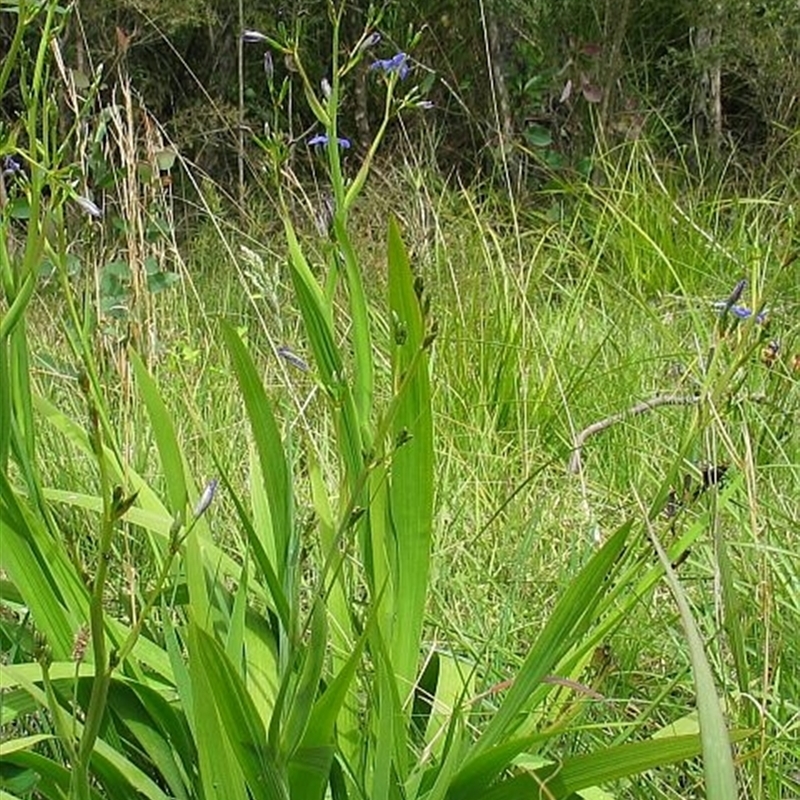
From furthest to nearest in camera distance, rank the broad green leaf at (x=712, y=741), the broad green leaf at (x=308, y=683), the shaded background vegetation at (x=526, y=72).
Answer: the shaded background vegetation at (x=526, y=72), the broad green leaf at (x=308, y=683), the broad green leaf at (x=712, y=741)

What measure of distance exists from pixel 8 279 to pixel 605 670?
619 millimetres

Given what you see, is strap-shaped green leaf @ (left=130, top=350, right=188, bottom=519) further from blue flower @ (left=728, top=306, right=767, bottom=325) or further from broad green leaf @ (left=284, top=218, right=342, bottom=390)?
blue flower @ (left=728, top=306, right=767, bottom=325)

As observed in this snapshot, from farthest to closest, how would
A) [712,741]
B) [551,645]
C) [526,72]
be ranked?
1. [526,72]
2. [551,645]
3. [712,741]

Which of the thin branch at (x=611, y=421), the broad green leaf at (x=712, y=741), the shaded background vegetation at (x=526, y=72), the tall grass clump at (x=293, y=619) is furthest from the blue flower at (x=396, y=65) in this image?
the shaded background vegetation at (x=526, y=72)

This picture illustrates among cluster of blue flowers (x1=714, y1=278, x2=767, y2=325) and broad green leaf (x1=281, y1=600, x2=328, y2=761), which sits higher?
cluster of blue flowers (x1=714, y1=278, x2=767, y2=325)

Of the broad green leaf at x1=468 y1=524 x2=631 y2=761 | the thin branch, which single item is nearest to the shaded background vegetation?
the thin branch

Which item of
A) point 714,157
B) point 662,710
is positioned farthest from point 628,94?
point 662,710

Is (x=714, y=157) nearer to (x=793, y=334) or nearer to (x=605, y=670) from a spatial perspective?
(x=793, y=334)

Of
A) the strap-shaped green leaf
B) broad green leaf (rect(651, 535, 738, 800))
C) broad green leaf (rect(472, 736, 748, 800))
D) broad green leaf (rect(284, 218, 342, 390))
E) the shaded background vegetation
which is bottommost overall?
the shaded background vegetation

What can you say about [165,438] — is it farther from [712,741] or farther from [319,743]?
[712,741]

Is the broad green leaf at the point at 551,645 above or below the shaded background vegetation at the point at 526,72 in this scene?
above

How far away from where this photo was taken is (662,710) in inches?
54.7

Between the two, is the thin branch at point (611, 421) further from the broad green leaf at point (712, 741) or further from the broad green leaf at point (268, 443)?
the broad green leaf at point (712, 741)

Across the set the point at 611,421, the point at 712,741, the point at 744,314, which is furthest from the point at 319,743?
the point at 611,421
